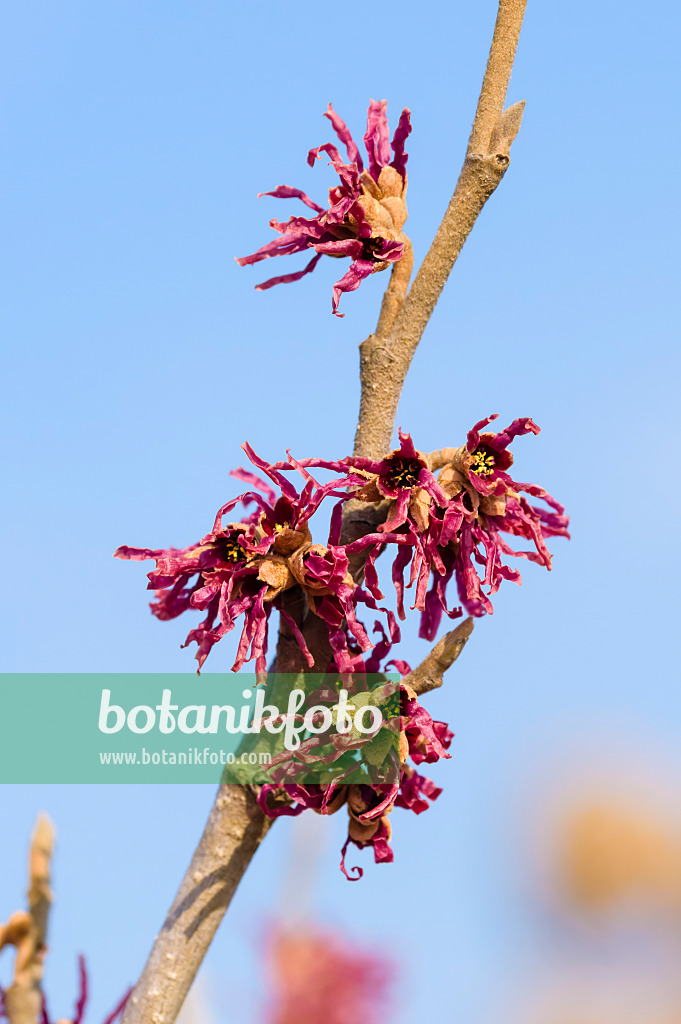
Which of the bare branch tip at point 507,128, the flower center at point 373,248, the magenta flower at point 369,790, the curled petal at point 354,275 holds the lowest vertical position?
the magenta flower at point 369,790

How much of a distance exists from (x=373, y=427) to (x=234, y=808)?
3.74ft

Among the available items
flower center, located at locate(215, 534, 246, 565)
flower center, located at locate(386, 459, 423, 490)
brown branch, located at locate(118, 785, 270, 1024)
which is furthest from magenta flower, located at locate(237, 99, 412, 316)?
brown branch, located at locate(118, 785, 270, 1024)

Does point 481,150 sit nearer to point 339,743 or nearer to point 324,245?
point 324,245

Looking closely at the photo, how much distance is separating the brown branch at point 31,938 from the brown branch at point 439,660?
3.30 feet

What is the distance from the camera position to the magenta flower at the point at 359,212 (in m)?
3.07

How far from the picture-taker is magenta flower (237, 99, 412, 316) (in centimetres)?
307

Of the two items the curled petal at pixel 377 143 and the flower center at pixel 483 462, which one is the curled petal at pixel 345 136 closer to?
the curled petal at pixel 377 143

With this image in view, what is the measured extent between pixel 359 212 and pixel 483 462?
2.68 ft

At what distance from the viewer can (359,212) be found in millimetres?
3082

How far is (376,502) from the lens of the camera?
293 cm

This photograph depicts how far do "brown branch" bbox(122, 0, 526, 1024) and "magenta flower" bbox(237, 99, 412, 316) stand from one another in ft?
0.34

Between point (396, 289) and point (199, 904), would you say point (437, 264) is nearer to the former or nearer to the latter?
point (396, 289)

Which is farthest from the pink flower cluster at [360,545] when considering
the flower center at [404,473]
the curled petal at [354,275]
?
the curled petal at [354,275]

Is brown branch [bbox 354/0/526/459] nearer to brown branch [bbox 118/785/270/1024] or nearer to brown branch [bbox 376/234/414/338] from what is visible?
brown branch [bbox 376/234/414/338]
